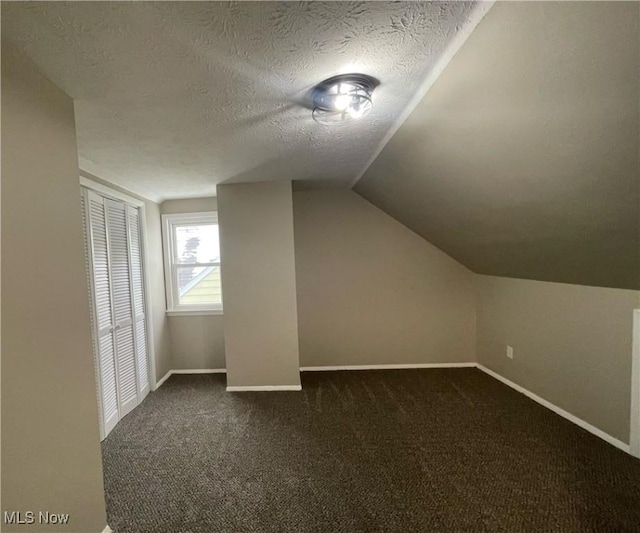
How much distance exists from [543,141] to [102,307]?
3296mm

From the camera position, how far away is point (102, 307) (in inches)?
97.2

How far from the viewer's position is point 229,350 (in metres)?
3.16

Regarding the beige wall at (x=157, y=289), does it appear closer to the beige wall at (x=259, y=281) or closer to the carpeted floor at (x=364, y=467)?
the carpeted floor at (x=364, y=467)

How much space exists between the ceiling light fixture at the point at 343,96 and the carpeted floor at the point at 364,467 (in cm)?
222

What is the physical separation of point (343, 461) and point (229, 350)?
5.57 feet

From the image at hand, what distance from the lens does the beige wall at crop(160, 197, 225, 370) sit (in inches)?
148

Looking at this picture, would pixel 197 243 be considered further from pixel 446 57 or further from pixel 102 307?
pixel 446 57

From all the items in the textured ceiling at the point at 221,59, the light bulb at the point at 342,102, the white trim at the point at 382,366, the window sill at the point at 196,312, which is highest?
the textured ceiling at the point at 221,59

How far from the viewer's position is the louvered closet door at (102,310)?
2.35m

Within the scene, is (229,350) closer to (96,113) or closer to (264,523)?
(264,523)

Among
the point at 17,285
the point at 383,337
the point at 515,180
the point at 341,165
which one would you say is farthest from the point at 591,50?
the point at 383,337

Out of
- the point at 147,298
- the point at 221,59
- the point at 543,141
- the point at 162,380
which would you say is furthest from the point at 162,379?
the point at 543,141

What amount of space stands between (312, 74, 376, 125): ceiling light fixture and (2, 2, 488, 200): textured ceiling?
52mm

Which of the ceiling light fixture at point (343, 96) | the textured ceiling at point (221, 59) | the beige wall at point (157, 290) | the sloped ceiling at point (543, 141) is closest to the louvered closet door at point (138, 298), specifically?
the beige wall at point (157, 290)
